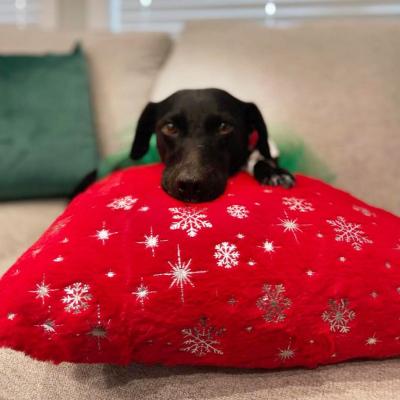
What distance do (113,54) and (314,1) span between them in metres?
1.11

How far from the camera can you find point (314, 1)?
2.16 metres

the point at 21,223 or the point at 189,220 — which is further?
the point at 21,223

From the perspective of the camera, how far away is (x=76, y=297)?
2.03 feet

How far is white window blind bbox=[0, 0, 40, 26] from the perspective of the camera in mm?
2594

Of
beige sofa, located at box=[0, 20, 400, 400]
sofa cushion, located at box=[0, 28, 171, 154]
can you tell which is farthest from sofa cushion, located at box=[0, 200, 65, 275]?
sofa cushion, located at box=[0, 28, 171, 154]

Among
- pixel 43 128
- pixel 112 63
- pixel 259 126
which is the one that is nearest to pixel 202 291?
pixel 259 126

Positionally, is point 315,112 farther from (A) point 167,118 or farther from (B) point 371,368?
(B) point 371,368

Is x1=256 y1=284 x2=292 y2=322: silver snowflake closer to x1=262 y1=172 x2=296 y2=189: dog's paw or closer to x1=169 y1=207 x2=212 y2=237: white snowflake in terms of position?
x1=169 y1=207 x2=212 y2=237: white snowflake

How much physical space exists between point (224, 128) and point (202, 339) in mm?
614

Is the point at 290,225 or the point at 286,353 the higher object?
the point at 290,225

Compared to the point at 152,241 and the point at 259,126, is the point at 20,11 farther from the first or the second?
the point at 152,241

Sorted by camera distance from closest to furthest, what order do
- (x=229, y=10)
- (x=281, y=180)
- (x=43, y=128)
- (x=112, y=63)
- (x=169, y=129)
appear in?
(x=281, y=180)
(x=169, y=129)
(x=43, y=128)
(x=112, y=63)
(x=229, y=10)

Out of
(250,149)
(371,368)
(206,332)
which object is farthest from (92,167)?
(371,368)

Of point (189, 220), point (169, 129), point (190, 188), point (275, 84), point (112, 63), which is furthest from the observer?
point (112, 63)
